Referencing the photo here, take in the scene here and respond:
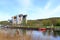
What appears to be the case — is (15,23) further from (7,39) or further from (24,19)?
(7,39)

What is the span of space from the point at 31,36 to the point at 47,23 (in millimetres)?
60197

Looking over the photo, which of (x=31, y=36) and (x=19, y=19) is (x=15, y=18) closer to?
(x=19, y=19)

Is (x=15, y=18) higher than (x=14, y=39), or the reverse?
(x=15, y=18)

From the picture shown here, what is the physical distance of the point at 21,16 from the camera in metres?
82.4

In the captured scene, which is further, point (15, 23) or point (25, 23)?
point (15, 23)

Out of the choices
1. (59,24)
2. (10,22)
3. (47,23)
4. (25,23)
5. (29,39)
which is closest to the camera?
(29,39)

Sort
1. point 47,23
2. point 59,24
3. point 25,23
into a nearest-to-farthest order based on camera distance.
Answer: point 59,24
point 47,23
point 25,23

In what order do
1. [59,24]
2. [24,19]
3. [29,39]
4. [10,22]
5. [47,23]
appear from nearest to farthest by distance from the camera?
[29,39], [59,24], [47,23], [24,19], [10,22]

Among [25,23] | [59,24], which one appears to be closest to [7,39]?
[59,24]

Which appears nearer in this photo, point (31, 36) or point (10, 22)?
point (31, 36)

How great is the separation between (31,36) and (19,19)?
236ft

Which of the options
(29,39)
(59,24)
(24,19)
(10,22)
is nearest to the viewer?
(29,39)

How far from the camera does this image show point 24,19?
265 feet

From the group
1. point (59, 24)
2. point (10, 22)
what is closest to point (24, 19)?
point (10, 22)
